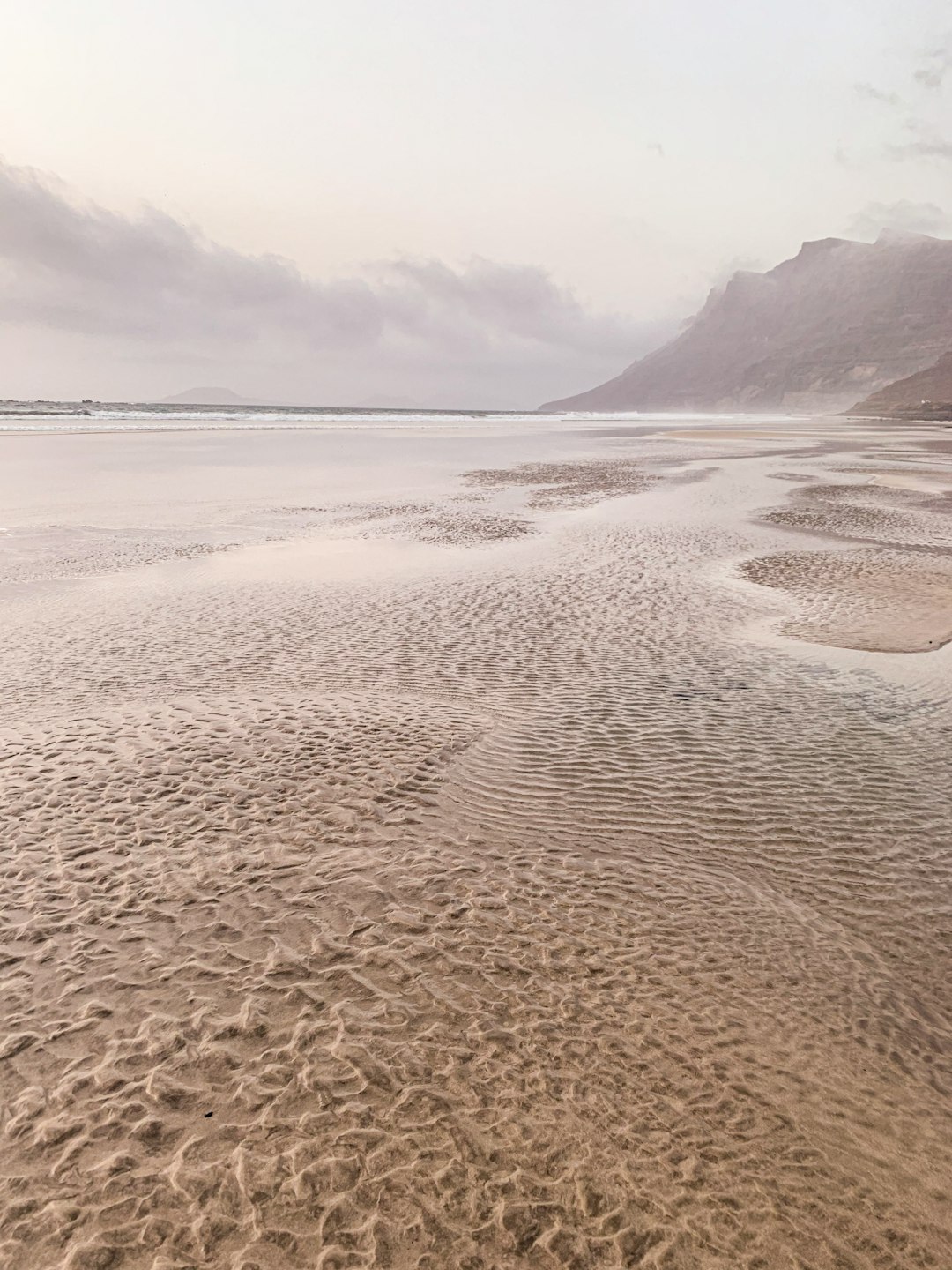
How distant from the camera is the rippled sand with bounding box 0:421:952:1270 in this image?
2.99 metres

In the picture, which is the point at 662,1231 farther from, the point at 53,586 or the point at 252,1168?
the point at 53,586

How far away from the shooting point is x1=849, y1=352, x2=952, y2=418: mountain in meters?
110

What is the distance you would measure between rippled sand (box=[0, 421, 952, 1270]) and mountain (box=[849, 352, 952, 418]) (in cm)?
11160

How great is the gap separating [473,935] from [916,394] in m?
147

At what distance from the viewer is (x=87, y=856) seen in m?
5.28

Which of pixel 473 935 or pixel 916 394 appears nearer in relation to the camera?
pixel 473 935

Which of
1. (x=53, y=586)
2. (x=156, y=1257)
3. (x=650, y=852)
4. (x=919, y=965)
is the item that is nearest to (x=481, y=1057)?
(x=156, y=1257)

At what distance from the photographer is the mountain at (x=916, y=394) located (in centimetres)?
11036

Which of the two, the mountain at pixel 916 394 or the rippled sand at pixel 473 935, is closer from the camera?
the rippled sand at pixel 473 935

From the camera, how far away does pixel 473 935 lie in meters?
4.53

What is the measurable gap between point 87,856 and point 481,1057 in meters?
3.31

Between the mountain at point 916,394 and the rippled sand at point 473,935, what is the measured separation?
366ft

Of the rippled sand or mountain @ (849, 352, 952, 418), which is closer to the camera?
the rippled sand

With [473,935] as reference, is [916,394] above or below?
below
